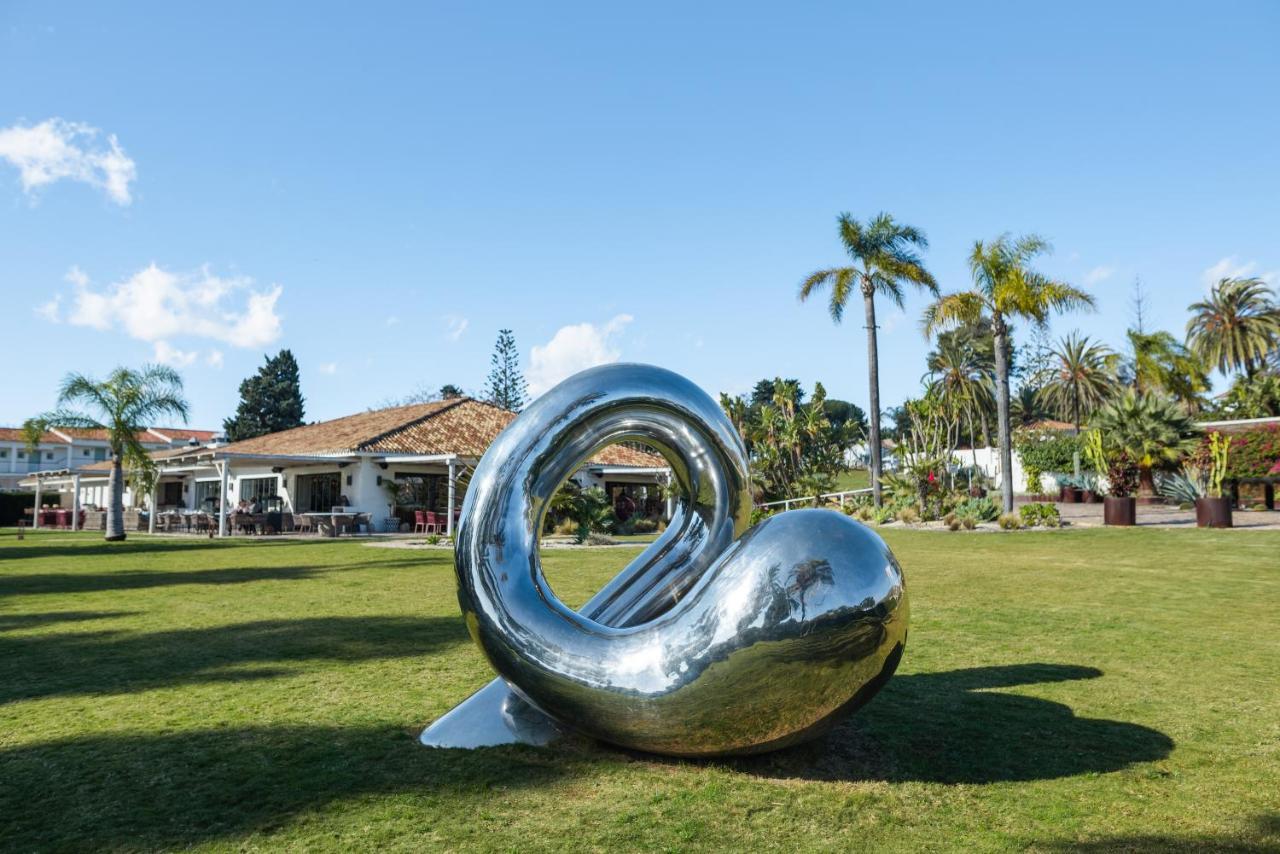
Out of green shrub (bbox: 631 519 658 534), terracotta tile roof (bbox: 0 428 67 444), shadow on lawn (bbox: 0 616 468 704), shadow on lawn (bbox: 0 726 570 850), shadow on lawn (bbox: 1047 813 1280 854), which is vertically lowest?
green shrub (bbox: 631 519 658 534)

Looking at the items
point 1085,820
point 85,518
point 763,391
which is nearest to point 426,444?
point 85,518

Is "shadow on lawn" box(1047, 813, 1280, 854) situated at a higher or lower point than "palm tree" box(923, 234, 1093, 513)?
lower

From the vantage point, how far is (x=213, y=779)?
347 cm

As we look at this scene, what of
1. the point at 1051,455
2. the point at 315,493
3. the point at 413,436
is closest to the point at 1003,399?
the point at 413,436

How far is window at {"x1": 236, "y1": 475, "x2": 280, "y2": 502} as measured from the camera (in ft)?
113

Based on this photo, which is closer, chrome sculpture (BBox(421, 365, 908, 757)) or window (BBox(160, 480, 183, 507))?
chrome sculpture (BBox(421, 365, 908, 757))

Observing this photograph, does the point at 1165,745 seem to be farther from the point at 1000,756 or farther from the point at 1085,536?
the point at 1085,536

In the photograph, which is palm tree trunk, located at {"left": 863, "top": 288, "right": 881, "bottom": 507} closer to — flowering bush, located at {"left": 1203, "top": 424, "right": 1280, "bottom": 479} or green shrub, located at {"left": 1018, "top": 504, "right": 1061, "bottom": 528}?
green shrub, located at {"left": 1018, "top": 504, "right": 1061, "bottom": 528}

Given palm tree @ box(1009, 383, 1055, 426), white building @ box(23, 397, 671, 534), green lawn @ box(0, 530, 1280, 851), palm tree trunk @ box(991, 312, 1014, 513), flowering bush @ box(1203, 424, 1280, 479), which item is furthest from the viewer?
palm tree @ box(1009, 383, 1055, 426)

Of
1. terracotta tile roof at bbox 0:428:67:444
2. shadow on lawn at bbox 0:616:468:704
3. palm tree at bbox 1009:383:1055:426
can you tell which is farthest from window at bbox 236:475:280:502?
palm tree at bbox 1009:383:1055:426

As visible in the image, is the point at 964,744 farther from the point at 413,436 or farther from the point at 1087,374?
the point at 1087,374

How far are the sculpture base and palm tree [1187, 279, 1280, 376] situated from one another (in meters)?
60.1

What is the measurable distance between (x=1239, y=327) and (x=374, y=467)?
52007 mm

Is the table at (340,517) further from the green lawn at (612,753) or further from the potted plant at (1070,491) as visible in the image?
the potted plant at (1070,491)
